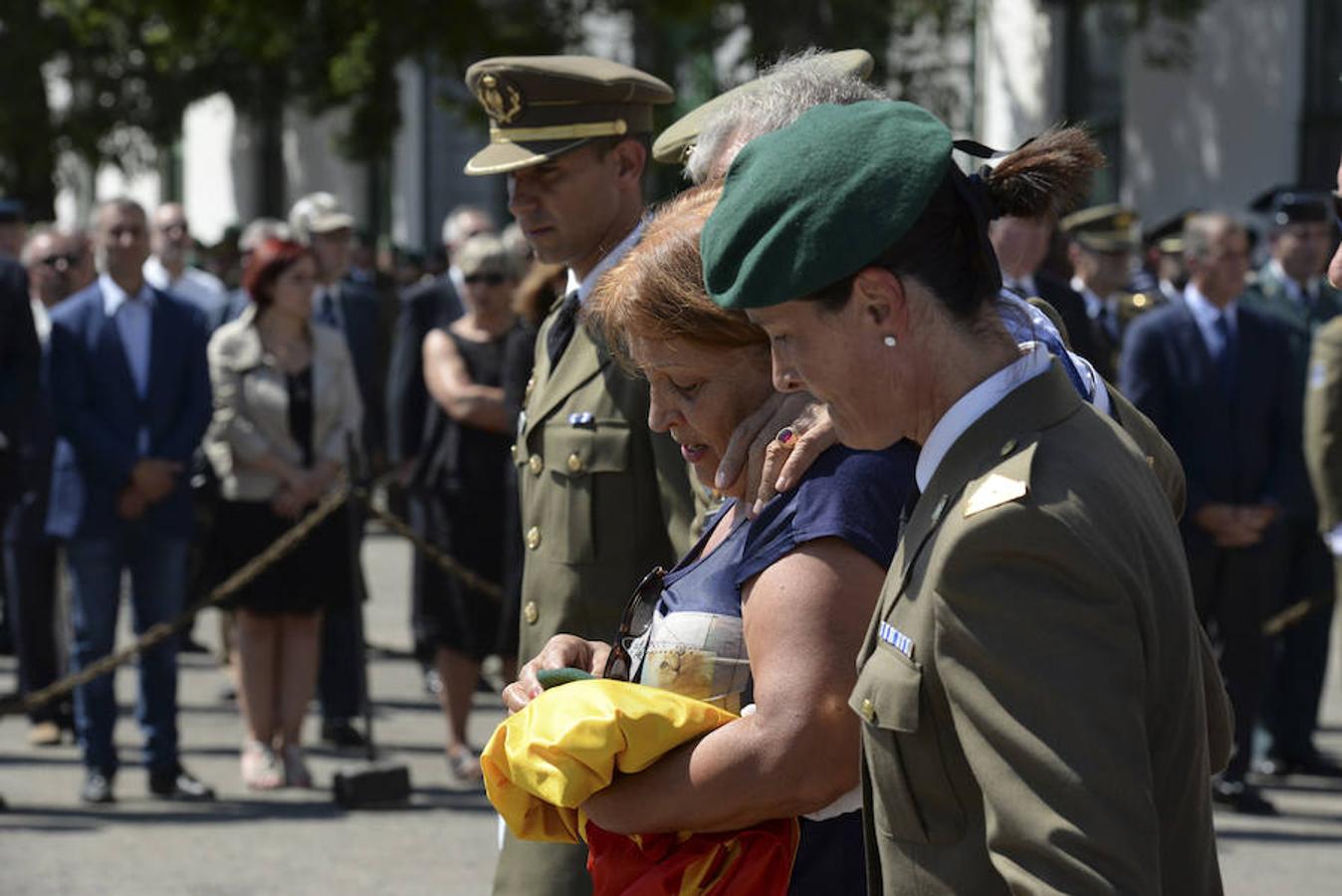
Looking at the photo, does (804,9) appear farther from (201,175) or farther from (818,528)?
(201,175)

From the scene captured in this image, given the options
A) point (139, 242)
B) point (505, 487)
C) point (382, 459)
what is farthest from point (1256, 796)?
point (382, 459)

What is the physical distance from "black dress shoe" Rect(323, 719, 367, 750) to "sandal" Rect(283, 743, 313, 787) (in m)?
0.85

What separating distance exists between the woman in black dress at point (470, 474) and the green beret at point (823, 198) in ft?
20.7

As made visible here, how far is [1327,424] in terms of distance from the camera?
9016 mm

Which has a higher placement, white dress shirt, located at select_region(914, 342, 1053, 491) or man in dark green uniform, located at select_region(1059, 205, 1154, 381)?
white dress shirt, located at select_region(914, 342, 1053, 491)

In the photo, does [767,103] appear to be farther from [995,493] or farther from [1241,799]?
[1241,799]

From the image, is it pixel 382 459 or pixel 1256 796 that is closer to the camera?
pixel 1256 796

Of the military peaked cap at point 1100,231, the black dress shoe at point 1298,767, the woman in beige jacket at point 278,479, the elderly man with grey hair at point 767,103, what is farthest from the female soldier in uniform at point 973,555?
the military peaked cap at point 1100,231

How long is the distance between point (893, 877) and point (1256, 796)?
641cm

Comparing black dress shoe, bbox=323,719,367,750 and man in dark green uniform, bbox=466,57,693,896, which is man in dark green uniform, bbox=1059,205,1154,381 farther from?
man in dark green uniform, bbox=466,57,693,896

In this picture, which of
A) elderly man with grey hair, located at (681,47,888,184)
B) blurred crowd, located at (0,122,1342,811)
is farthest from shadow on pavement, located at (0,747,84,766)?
elderly man with grey hair, located at (681,47,888,184)

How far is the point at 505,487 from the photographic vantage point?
30.0 ft

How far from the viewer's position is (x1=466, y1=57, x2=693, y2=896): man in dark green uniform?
14.0ft

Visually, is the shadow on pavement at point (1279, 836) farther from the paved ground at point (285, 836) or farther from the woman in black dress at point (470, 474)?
Result: the woman in black dress at point (470, 474)
